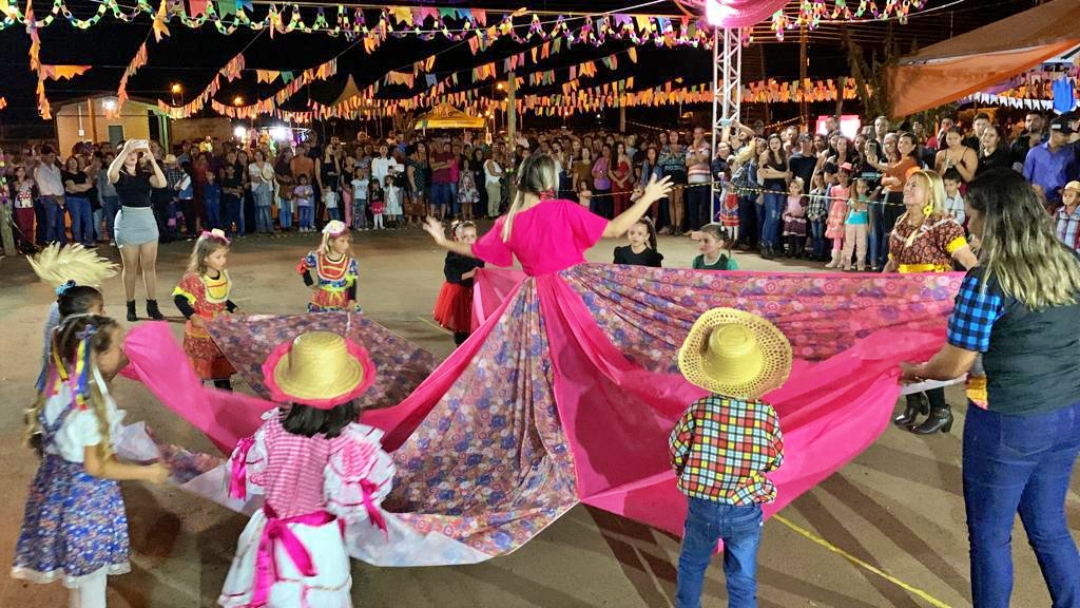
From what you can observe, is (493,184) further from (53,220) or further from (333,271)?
(333,271)

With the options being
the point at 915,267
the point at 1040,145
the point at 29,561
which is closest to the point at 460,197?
the point at 1040,145

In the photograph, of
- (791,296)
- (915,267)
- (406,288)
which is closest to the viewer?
(791,296)

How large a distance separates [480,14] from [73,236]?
24.0ft

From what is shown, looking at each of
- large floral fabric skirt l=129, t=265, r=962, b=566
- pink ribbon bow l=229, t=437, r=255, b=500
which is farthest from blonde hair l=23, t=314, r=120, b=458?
large floral fabric skirt l=129, t=265, r=962, b=566

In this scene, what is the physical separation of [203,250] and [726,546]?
3905 millimetres

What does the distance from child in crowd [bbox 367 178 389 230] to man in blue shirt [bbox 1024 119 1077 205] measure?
33.8 feet

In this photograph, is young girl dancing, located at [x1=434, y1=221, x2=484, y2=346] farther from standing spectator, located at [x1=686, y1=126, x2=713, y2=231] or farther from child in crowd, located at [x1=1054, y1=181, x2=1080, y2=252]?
standing spectator, located at [x1=686, y1=126, x2=713, y2=231]

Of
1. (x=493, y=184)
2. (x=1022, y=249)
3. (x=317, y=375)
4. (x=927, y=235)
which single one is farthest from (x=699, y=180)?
(x=317, y=375)

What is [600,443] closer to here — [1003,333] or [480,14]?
[1003,333]

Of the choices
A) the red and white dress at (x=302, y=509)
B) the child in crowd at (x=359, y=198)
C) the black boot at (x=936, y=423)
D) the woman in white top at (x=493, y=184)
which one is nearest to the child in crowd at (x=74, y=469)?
the red and white dress at (x=302, y=509)

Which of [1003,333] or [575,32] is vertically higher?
[575,32]

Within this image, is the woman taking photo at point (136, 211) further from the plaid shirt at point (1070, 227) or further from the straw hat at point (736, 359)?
the plaid shirt at point (1070, 227)

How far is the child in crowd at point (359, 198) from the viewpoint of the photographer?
15.2 m

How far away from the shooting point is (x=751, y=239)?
12227 millimetres
